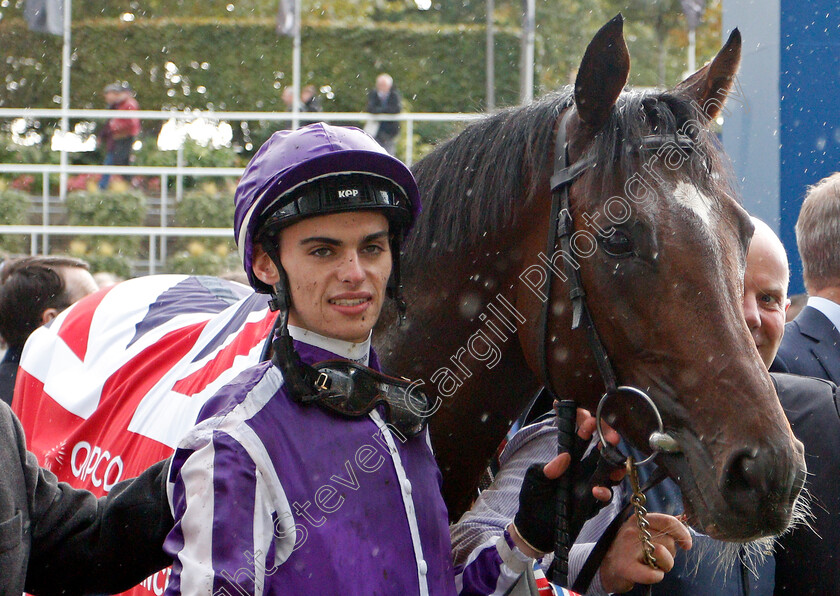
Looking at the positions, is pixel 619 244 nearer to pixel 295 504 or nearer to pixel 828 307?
pixel 295 504

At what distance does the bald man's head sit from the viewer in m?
2.25

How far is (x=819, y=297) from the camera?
267 cm

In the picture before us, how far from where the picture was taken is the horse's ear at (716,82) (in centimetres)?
182

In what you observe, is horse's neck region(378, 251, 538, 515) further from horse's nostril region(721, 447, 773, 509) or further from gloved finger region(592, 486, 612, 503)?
horse's nostril region(721, 447, 773, 509)

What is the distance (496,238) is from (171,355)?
1.12 metres

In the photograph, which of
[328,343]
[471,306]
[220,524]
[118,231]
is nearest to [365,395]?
[328,343]

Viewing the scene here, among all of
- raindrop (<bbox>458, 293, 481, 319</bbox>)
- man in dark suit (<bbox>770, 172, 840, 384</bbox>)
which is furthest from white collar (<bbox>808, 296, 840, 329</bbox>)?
raindrop (<bbox>458, 293, 481, 319</bbox>)

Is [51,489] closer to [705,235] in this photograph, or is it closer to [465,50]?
[705,235]

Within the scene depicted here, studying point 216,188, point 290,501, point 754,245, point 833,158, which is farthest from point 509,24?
point 290,501

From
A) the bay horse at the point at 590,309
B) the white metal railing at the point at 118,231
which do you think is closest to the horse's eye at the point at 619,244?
the bay horse at the point at 590,309

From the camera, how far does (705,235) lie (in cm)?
157

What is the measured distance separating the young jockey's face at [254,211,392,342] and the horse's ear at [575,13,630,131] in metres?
0.57

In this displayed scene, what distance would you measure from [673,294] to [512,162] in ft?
1.63

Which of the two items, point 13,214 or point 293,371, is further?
point 13,214
